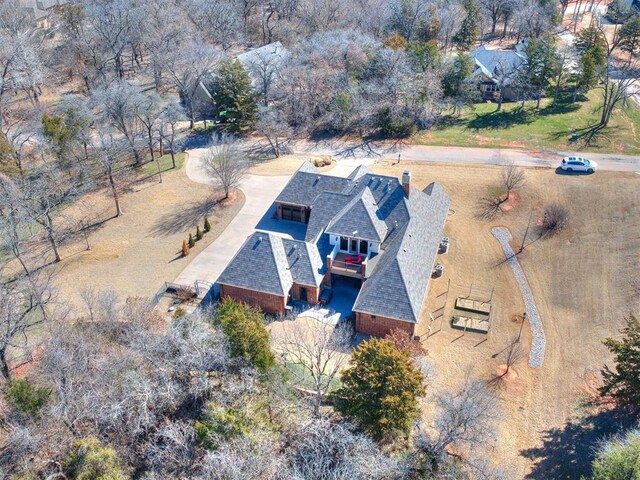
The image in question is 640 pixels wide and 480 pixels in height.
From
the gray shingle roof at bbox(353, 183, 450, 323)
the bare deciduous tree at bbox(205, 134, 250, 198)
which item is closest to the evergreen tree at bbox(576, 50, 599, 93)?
the gray shingle roof at bbox(353, 183, 450, 323)

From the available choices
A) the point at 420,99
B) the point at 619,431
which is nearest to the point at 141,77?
the point at 420,99

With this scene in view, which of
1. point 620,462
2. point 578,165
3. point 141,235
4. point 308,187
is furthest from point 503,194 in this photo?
point 141,235

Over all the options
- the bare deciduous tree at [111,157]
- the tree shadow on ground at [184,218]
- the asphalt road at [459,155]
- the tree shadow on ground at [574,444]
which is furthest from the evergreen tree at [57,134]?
the tree shadow on ground at [574,444]

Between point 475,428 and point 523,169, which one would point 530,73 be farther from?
point 475,428

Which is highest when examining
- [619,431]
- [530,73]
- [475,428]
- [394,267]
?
[530,73]

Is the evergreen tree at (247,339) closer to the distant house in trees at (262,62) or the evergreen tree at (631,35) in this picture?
the distant house in trees at (262,62)

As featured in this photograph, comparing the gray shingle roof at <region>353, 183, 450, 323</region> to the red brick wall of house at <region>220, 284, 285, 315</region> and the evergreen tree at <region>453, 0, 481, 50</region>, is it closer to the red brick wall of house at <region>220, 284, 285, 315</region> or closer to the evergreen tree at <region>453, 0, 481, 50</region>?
the red brick wall of house at <region>220, 284, 285, 315</region>
